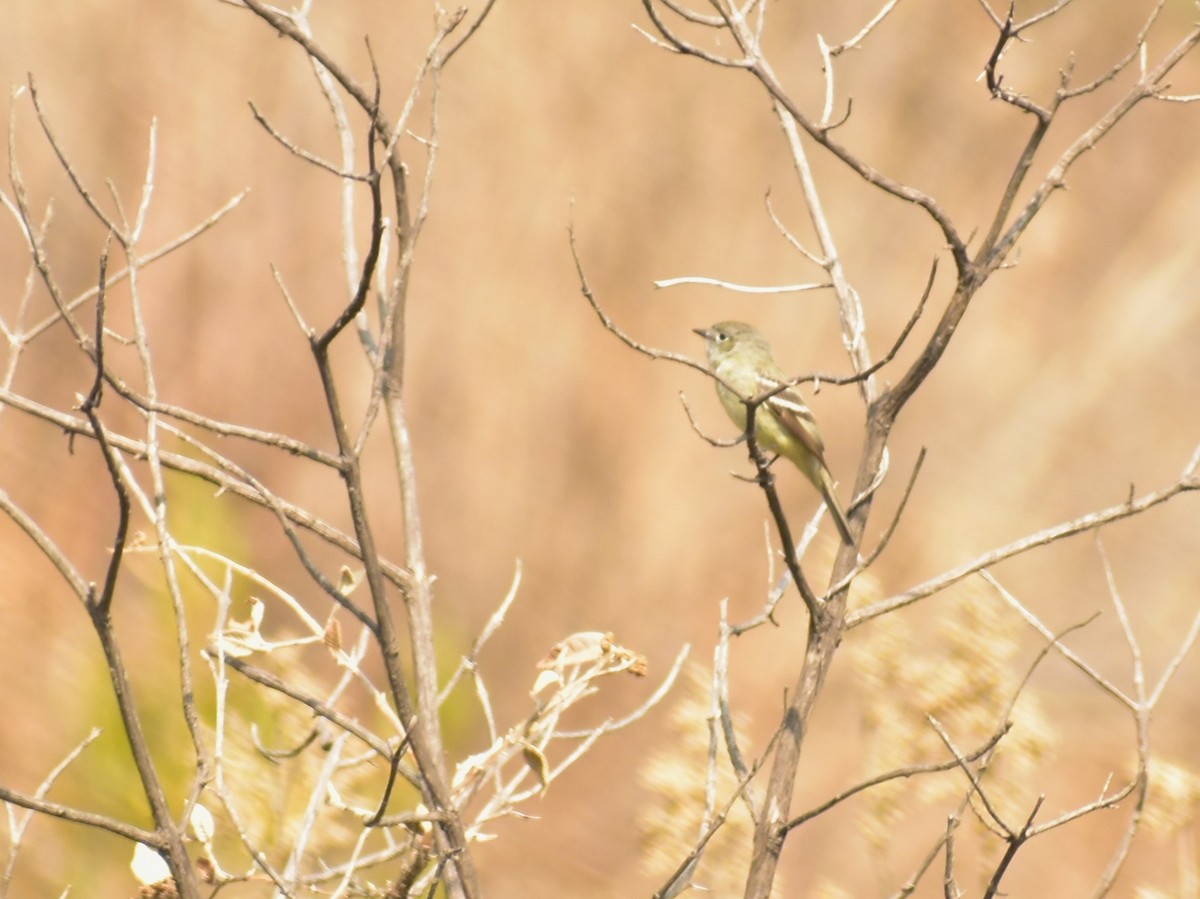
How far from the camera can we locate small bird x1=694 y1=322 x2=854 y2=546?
3594mm

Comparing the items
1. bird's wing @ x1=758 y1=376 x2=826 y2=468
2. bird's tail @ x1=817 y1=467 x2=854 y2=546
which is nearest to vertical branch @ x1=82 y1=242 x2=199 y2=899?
bird's tail @ x1=817 y1=467 x2=854 y2=546

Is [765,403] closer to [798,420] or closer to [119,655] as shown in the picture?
[798,420]

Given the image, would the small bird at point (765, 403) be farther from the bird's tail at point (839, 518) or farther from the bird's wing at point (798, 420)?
the bird's tail at point (839, 518)

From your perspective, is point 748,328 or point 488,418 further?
point 488,418

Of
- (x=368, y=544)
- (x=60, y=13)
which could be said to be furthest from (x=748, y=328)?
(x=60, y=13)

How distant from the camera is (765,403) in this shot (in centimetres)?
350

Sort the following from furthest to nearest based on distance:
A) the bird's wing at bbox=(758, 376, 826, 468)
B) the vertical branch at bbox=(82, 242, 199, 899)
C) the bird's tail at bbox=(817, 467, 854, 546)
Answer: the bird's wing at bbox=(758, 376, 826, 468)
the bird's tail at bbox=(817, 467, 854, 546)
the vertical branch at bbox=(82, 242, 199, 899)

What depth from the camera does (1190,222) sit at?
526 cm

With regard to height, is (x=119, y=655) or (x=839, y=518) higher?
(x=839, y=518)

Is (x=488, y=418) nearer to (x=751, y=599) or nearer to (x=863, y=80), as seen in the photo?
(x=751, y=599)

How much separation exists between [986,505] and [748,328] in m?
1.76

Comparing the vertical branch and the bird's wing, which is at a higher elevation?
the bird's wing

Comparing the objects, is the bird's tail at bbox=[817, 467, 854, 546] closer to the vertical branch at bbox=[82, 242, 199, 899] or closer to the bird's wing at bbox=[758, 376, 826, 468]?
the bird's wing at bbox=[758, 376, 826, 468]

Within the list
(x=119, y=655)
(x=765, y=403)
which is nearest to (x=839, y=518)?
(x=765, y=403)
